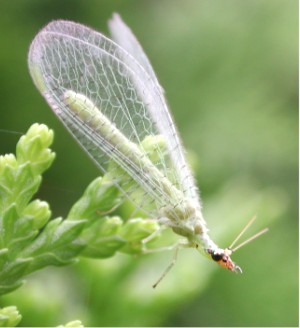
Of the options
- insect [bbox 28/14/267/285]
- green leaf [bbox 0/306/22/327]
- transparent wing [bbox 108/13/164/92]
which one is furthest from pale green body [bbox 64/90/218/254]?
green leaf [bbox 0/306/22/327]

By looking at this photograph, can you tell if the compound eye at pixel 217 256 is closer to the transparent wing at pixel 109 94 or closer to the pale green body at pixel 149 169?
the pale green body at pixel 149 169

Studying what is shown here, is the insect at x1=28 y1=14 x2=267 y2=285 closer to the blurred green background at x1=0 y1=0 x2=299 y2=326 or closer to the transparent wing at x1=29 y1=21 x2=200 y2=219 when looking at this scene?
the transparent wing at x1=29 y1=21 x2=200 y2=219

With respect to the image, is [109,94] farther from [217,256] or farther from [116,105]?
[217,256]

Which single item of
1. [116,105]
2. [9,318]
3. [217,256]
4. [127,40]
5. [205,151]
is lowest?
[9,318]

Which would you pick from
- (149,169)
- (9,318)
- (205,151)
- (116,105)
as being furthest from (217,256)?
(205,151)

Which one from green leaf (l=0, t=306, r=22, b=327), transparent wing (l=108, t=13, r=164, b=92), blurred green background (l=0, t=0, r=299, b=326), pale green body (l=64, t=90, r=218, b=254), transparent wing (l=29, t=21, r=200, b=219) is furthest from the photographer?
blurred green background (l=0, t=0, r=299, b=326)

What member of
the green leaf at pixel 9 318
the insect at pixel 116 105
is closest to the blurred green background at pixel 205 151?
the insect at pixel 116 105

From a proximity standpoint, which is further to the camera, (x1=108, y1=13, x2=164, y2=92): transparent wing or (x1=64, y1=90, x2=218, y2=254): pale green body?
(x1=108, y1=13, x2=164, y2=92): transparent wing
